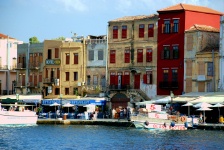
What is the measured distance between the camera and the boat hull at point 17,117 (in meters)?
82.9

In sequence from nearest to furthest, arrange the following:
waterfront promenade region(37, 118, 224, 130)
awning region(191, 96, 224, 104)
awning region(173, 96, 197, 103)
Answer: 1. waterfront promenade region(37, 118, 224, 130)
2. awning region(191, 96, 224, 104)
3. awning region(173, 96, 197, 103)

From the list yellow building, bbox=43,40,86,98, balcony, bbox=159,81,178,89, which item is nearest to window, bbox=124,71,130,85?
balcony, bbox=159,81,178,89

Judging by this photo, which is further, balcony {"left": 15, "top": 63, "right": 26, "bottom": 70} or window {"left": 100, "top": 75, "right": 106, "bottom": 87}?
balcony {"left": 15, "top": 63, "right": 26, "bottom": 70}

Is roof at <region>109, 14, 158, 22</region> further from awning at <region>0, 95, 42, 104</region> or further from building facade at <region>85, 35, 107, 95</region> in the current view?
awning at <region>0, 95, 42, 104</region>

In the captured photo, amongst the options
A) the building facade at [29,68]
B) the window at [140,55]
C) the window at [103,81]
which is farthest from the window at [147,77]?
the building facade at [29,68]

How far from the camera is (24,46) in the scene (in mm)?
103188

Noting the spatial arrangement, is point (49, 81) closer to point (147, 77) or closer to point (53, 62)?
point (53, 62)

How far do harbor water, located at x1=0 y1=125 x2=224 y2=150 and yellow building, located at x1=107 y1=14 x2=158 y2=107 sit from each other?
39.2 feet

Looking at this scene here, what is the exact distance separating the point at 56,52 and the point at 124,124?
2093cm

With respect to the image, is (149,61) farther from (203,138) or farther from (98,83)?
(203,138)

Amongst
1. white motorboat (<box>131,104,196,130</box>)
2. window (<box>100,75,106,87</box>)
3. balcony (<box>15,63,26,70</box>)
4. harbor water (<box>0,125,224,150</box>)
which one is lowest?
harbor water (<box>0,125,224,150</box>)

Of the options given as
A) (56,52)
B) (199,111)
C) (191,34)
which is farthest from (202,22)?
(56,52)

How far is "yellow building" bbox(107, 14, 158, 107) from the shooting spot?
90250mm

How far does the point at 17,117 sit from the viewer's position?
3287 inches
